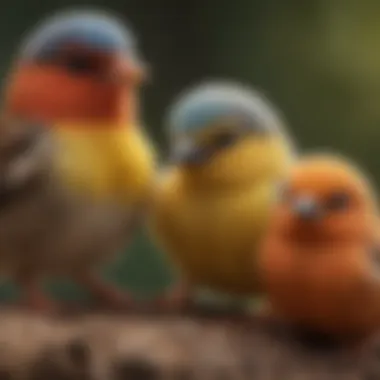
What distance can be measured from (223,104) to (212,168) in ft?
0.16

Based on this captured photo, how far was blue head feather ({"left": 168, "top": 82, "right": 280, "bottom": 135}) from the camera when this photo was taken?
938 mm

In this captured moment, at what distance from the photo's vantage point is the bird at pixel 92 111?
95 cm

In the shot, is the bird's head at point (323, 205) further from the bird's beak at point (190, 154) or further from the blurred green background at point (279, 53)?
the blurred green background at point (279, 53)

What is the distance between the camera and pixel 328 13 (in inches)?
52.0

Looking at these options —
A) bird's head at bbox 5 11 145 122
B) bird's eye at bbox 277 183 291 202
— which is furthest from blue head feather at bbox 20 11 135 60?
bird's eye at bbox 277 183 291 202

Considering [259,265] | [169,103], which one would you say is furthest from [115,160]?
[169,103]

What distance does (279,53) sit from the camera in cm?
137

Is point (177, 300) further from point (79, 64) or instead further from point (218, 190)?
point (79, 64)

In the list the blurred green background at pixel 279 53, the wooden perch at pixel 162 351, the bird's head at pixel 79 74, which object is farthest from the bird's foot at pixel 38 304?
the blurred green background at pixel 279 53

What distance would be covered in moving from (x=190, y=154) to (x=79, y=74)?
0.38 feet

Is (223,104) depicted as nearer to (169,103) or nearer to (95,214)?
(95,214)

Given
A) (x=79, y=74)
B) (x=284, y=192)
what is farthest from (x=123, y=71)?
(x=284, y=192)

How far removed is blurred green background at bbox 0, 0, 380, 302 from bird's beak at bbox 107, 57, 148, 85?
35cm

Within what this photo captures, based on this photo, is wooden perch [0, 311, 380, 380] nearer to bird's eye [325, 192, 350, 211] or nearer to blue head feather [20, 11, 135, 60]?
bird's eye [325, 192, 350, 211]
